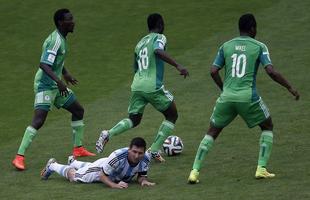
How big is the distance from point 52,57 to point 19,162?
1.83 metres

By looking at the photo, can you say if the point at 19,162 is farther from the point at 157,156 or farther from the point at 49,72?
the point at 157,156

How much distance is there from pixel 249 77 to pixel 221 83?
0.57m

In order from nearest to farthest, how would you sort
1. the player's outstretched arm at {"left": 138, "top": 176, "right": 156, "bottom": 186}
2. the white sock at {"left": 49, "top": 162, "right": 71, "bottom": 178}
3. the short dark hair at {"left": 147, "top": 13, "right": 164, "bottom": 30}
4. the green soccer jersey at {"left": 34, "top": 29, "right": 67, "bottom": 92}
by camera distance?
1. the player's outstretched arm at {"left": 138, "top": 176, "right": 156, "bottom": 186}
2. the white sock at {"left": 49, "top": 162, "right": 71, "bottom": 178}
3. the short dark hair at {"left": 147, "top": 13, "right": 164, "bottom": 30}
4. the green soccer jersey at {"left": 34, "top": 29, "right": 67, "bottom": 92}

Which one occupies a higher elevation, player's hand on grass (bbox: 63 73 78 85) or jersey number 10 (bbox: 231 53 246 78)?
jersey number 10 (bbox: 231 53 246 78)

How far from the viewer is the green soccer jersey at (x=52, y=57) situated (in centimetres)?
1369

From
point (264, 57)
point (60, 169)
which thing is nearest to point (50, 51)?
point (60, 169)

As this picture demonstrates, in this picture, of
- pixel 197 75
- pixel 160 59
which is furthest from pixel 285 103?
pixel 160 59

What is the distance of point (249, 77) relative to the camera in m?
11.9

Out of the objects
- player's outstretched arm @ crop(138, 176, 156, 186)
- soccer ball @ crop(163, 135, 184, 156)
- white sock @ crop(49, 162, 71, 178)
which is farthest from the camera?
soccer ball @ crop(163, 135, 184, 156)

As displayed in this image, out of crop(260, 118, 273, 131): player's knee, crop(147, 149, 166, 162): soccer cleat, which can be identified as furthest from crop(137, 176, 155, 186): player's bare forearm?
crop(260, 118, 273, 131): player's knee

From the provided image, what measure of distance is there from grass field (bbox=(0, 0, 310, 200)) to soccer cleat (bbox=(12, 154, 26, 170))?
0.10 meters

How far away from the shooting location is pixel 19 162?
13.7m

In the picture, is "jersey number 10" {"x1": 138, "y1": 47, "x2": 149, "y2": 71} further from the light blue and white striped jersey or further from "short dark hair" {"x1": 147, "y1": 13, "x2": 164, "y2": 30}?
the light blue and white striped jersey

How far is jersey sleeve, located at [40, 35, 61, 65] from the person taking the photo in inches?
537
